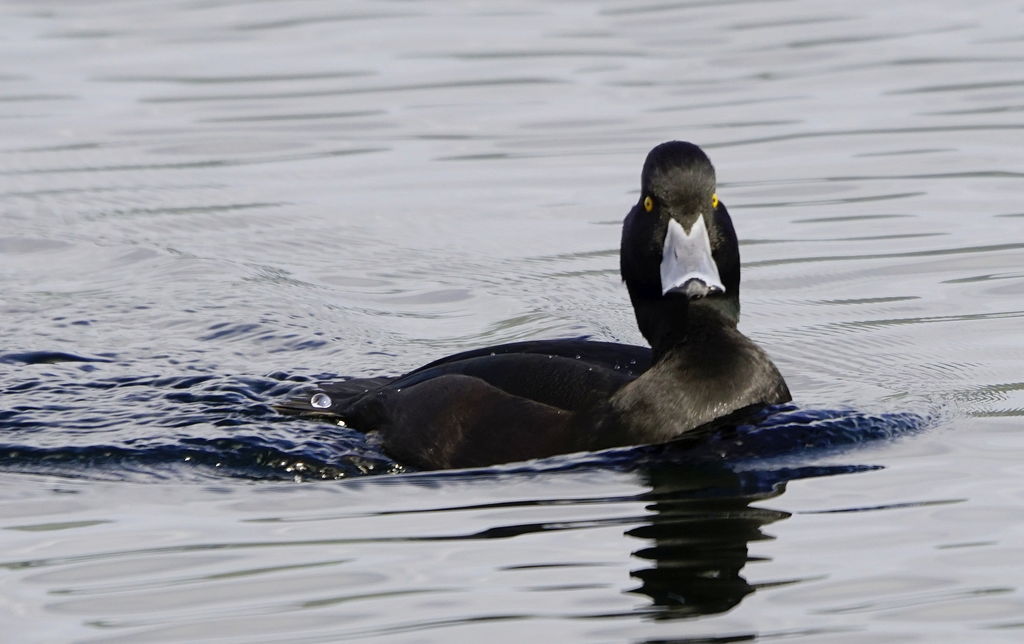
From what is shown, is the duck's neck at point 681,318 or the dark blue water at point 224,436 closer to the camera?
the dark blue water at point 224,436

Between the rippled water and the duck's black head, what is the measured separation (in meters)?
0.56

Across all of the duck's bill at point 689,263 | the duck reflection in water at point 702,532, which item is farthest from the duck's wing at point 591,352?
the duck reflection in water at point 702,532

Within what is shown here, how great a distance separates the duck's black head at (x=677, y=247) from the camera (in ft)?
21.5

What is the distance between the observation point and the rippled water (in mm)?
5230

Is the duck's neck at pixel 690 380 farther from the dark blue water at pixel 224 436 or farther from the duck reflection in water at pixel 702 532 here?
the duck reflection in water at pixel 702 532

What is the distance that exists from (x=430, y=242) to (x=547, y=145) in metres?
2.35

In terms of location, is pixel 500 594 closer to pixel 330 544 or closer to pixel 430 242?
pixel 330 544

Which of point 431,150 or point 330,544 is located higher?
point 431,150

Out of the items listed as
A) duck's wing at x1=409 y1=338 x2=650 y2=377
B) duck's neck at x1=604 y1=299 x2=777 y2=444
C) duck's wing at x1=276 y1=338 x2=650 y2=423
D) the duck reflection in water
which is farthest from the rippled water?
duck's wing at x1=409 y1=338 x2=650 y2=377

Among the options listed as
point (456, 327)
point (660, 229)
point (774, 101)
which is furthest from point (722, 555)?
point (774, 101)

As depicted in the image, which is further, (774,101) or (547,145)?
(774,101)

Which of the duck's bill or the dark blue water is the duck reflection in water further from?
the duck's bill

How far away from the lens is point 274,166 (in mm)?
12516

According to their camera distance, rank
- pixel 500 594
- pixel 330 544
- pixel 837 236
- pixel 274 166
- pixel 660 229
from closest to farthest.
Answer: pixel 500 594, pixel 330 544, pixel 660 229, pixel 837 236, pixel 274 166
